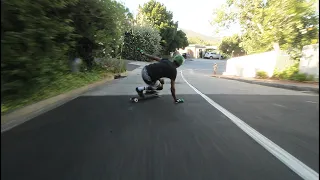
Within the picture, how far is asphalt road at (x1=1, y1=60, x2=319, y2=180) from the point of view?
260 cm

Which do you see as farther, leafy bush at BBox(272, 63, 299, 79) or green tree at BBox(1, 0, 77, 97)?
leafy bush at BBox(272, 63, 299, 79)

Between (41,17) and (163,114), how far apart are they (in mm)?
5573

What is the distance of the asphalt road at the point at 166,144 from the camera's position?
2.60 metres

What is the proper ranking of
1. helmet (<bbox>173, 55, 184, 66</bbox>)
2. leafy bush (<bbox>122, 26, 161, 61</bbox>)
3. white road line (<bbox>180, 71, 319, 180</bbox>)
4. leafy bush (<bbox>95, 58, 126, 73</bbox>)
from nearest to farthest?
white road line (<bbox>180, 71, 319, 180</bbox>) < helmet (<bbox>173, 55, 184, 66</bbox>) < leafy bush (<bbox>122, 26, 161, 61</bbox>) < leafy bush (<bbox>95, 58, 126, 73</bbox>)

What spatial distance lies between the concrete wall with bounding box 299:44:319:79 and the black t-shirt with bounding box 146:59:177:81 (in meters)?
6.25

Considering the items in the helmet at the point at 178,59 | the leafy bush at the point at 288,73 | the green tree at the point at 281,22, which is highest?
the green tree at the point at 281,22

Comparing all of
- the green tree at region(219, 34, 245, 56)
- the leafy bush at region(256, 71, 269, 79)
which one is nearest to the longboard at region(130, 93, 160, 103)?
the green tree at region(219, 34, 245, 56)

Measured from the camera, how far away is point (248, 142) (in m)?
4.75

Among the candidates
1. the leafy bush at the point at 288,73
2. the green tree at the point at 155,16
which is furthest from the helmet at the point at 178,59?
the leafy bush at the point at 288,73

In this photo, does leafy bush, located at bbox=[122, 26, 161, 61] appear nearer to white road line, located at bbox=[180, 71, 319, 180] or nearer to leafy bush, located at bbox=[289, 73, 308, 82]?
white road line, located at bbox=[180, 71, 319, 180]

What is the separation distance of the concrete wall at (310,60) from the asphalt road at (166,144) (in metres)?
0.15

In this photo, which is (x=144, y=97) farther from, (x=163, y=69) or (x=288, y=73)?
(x=288, y=73)

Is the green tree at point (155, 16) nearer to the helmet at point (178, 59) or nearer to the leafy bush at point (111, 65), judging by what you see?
the helmet at point (178, 59)

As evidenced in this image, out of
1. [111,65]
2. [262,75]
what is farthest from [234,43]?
[111,65]
